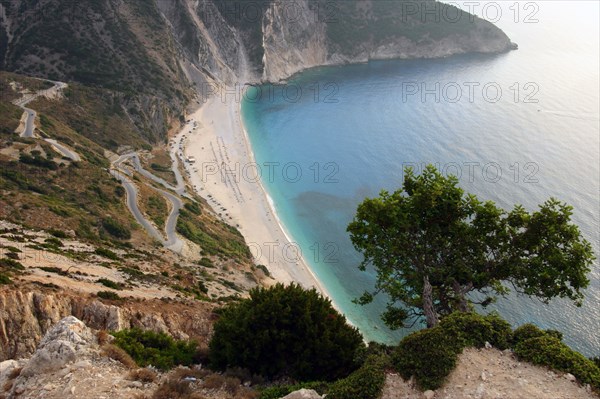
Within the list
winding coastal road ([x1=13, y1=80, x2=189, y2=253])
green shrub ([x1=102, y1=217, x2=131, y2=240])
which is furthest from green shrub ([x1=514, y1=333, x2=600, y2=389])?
green shrub ([x1=102, y1=217, x2=131, y2=240])

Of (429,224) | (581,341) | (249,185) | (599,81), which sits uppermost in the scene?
(599,81)

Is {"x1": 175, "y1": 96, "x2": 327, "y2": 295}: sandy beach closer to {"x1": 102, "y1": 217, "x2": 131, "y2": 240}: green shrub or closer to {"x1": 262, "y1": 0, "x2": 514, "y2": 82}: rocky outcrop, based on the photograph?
{"x1": 102, "y1": 217, "x2": 131, "y2": 240}: green shrub

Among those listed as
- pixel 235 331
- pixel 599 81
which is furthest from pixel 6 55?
pixel 599 81

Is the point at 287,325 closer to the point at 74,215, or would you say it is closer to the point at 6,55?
the point at 74,215

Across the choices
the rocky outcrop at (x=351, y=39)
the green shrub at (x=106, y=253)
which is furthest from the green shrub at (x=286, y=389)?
the rocky outcrop at (x=351, y=39)

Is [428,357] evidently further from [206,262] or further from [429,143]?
[429,143]

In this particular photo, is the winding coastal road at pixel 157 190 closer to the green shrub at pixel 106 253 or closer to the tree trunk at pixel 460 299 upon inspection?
the green shrub at pixel 106 253
